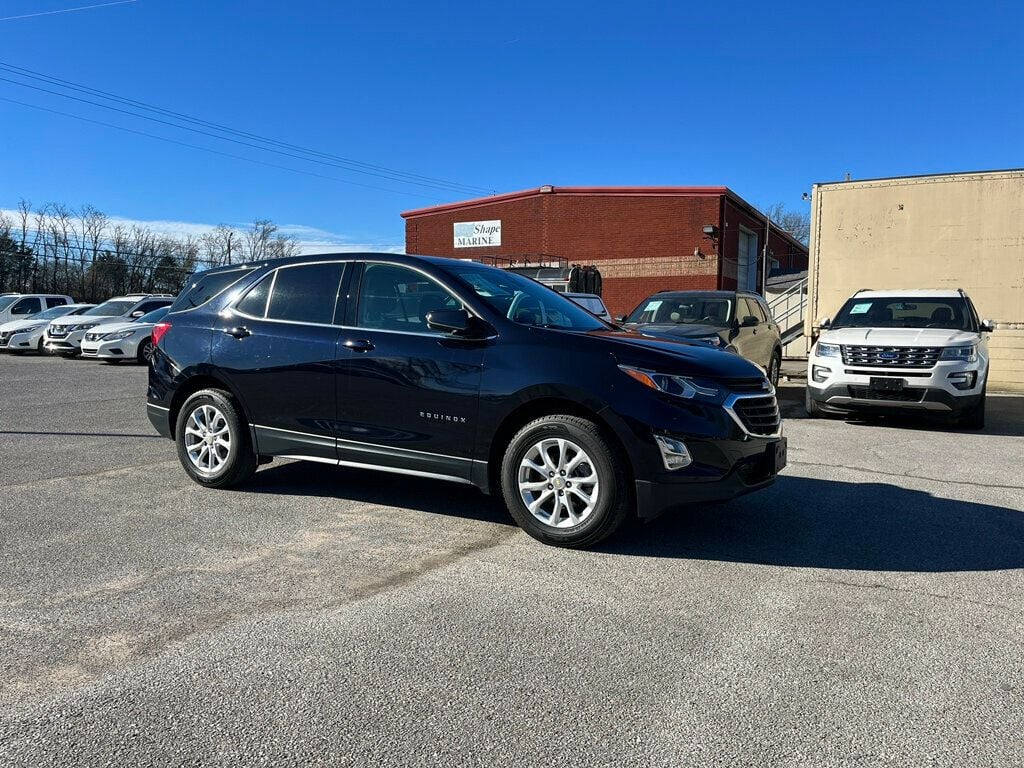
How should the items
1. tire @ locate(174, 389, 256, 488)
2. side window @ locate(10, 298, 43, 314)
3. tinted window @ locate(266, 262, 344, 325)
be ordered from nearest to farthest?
tinted window @ locate(266, 262, 344, 325)
tire @ locate(174, 389, 256, 488)
side window @ locate(10, 298, 43, 314)

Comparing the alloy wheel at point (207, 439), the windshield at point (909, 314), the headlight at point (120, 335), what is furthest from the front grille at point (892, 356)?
the headlight at point (120, 335)

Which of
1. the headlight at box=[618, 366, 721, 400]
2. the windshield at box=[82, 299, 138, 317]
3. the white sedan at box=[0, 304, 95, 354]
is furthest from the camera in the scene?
the white sedan at box=[0, 304, 95, 354]

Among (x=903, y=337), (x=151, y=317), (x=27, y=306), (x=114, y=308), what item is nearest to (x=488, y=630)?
(x=903, y=337)

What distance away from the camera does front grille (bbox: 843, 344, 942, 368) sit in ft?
30.9

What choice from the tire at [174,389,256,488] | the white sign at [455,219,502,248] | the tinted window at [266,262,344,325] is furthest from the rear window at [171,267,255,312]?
the white sign at [455,219,502,248]

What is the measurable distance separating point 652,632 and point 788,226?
79635 millimetres

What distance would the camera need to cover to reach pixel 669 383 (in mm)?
4523

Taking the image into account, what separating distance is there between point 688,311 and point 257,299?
25.1ft

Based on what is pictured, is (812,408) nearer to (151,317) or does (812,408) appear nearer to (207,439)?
(207,439)

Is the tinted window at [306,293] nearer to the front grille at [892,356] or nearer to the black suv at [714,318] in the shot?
the black suv at [714,318]

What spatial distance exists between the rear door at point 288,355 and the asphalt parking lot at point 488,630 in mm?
524

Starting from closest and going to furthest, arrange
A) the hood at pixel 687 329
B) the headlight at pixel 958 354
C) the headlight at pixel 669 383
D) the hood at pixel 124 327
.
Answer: the headlight at pixel 669 383 < the headlight at pixel 958 354 < the hood at pixel 687 329 < the hood at pixel 124 327

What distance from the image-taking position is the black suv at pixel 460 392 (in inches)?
178

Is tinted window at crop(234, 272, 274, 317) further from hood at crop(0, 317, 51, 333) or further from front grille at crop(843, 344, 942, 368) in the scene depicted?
hood at crop(0, 317, 51, 333)
